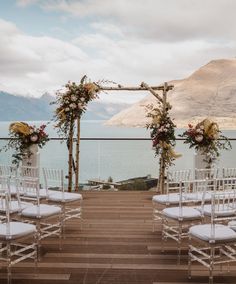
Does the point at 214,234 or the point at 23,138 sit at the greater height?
the point at 23,138

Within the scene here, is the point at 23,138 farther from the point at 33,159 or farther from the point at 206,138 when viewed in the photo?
the point at 206,138

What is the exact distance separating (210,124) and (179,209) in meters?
3.64

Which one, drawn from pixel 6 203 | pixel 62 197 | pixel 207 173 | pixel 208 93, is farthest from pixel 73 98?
→ pixel 208 93

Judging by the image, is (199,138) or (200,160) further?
(200,160)

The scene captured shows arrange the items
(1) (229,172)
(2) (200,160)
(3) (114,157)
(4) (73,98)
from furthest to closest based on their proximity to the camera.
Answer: (3) (114,157), (4) (73,98), (2) (200,160), (1) (229,172)

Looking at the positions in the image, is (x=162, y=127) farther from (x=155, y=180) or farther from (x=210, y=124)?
(x=155, y=180)

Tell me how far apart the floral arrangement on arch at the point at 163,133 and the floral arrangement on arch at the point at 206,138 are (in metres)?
0.26

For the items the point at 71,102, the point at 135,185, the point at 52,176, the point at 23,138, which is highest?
the point at 71,102

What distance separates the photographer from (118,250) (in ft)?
15.5

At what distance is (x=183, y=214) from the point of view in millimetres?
4578

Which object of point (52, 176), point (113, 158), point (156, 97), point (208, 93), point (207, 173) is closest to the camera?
point (52, 176)

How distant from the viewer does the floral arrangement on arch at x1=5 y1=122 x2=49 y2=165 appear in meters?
8.10

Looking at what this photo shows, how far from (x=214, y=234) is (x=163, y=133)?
14.9 ft

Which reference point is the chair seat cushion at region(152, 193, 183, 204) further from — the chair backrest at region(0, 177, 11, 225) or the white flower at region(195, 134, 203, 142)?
the white flower at region(195, 134, 203, 142)
